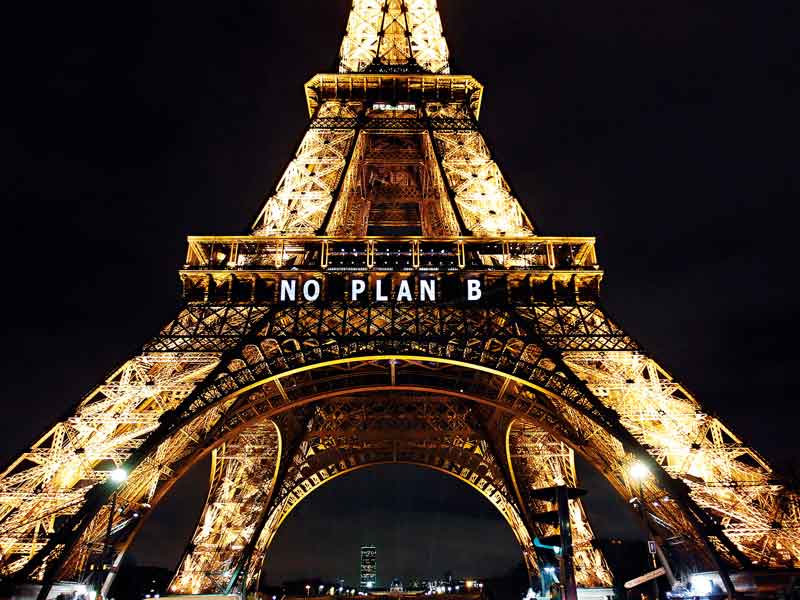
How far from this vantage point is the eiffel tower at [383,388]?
1523 centimetres

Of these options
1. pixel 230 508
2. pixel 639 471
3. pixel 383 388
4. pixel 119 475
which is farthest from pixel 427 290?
pixel 230 508

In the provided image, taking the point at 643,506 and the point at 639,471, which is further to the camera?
the point at 639,471

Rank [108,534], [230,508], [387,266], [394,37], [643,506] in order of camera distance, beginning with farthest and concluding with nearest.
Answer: [394,37] < [230,508] < [387,266] < [643,506] < [108,534]

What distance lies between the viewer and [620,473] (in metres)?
18.3

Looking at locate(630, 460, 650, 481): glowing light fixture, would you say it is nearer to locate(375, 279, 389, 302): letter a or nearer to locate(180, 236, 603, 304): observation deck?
locate(180, 236, 603, 304): observation deck

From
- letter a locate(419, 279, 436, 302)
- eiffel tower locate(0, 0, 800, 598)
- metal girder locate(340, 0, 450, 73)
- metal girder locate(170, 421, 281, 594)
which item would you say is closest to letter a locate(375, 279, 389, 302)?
eiffel tower locate(0, 0, 800, 598)

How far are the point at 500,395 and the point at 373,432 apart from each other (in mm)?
10716

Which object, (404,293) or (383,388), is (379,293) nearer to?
(404,293)

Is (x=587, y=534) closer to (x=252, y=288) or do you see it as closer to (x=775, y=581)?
(x=775, y=581)

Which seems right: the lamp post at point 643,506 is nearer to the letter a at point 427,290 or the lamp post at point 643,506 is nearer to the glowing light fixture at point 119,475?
the letter a at point 427,290

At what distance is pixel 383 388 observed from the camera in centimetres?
2298

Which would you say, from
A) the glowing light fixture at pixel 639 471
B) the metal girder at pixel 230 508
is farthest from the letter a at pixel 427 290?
the metal girder at pixel 230 508

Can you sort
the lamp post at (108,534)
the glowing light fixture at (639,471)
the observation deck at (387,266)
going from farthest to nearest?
the observation deck at (387,266) < the glowing light fixture at (639,471) < the lamp post at (108,534)

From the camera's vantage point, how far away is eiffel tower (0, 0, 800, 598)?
50.0 feet
